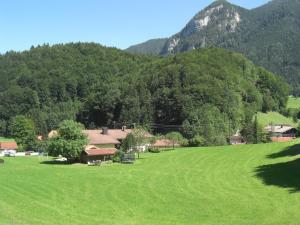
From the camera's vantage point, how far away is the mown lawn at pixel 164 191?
36719 mm

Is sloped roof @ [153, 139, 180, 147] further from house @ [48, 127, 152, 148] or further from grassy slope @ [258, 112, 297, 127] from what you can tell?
grassy slope @ [258, 112, 297, 127]

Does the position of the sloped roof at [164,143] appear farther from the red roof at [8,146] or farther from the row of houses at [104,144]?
the red roof at [8,146]

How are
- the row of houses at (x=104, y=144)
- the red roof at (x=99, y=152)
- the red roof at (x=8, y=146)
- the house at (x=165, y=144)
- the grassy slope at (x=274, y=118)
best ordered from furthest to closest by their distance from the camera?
the grassy slope at (x=274, y=118)
the red roof at (x=8, y=146)
the house at (x=165, y=144)
the row of houses at (x=104, y=144)
the red roof at (x=99, y=152)

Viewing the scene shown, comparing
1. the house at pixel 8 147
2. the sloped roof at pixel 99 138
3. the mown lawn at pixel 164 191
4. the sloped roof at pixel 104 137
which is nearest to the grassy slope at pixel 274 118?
the sloped roof at pixel 104 137

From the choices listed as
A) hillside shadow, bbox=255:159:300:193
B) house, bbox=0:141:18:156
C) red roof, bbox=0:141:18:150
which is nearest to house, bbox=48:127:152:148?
house, bbox=0:141:18:156

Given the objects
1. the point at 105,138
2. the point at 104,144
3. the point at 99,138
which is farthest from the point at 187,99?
the point at 104,144

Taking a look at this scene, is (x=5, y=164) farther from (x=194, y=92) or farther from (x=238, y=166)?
(x=194, y=92)

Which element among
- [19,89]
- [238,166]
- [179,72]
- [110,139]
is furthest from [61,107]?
[238,166]

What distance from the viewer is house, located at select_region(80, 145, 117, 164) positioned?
77.5 m

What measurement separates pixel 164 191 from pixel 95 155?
31119mm

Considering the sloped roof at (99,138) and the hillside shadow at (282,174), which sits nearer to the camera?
the hillside shadow at (282,174)

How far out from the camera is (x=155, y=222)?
35.3 meters

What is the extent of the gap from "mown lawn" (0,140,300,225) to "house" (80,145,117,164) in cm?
629

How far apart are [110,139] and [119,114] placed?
173 feet
